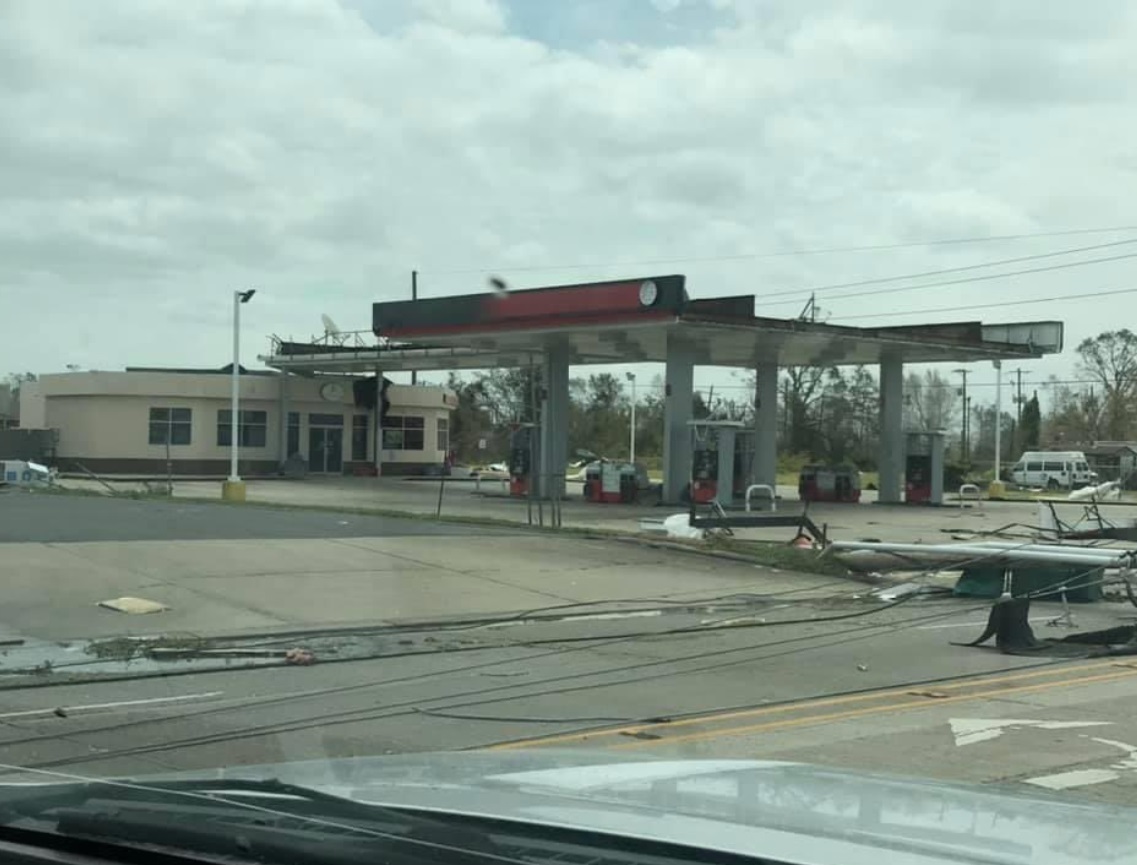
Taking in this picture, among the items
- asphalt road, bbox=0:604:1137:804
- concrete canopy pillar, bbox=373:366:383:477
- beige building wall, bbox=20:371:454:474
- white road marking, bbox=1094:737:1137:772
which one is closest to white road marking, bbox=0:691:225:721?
asphalt road, bbox=0:604:1137:804

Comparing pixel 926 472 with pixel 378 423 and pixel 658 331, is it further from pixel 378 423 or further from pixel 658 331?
pixel 378 423

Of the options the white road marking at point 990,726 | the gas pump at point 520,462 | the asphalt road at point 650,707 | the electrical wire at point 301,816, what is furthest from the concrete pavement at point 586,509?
the electrical wire at point 301,816

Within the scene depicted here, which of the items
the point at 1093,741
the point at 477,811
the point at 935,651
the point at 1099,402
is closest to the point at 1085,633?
the point at 935,651

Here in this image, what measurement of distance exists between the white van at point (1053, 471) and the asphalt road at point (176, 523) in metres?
47.3

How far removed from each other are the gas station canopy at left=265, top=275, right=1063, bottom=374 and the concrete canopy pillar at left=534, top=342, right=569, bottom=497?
1.53 ft

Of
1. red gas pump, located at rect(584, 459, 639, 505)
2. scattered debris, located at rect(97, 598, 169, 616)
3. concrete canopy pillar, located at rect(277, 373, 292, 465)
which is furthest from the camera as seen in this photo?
concrete canopy pillar, located at rect(277, 373, 292, 465)

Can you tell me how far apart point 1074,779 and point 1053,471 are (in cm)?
6197

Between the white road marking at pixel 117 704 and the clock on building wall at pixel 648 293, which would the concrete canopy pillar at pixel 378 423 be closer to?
the clock on building wall at pixel 648 293

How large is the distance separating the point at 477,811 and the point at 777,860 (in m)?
0.78

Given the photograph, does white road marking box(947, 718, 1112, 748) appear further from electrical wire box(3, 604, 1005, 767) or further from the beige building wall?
the beige building wall

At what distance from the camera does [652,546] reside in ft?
70.9

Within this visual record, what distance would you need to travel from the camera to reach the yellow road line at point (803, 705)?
25.9 ft

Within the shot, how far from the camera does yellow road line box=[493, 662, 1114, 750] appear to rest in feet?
25.9

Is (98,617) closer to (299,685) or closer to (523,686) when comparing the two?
(299,685)
